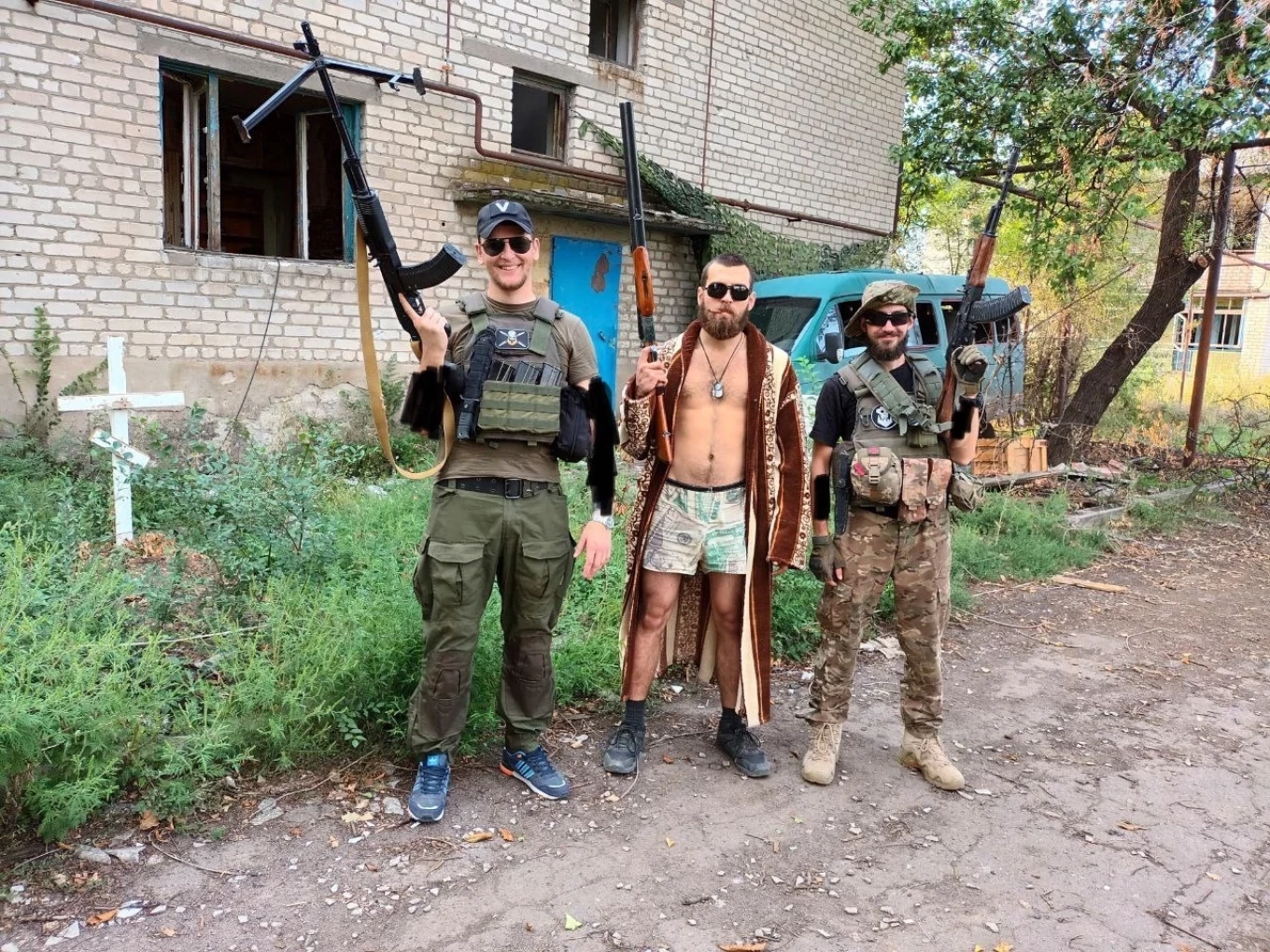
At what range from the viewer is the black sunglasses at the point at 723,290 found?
10.6 feet

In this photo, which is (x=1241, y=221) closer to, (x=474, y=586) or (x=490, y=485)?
(x=490, y=485)

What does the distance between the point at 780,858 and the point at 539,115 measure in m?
8.76

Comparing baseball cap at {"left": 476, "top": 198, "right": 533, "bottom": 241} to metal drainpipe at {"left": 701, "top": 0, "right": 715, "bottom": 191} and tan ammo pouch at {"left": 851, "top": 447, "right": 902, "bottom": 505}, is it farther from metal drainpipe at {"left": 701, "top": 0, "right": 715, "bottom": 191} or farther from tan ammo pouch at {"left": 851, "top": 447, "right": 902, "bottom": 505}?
metal drainpipe at {"left": 701, "top": 0, "right": 715, "bottom": 191}

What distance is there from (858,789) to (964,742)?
2.48 ft

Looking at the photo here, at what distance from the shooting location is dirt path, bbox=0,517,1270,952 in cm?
248

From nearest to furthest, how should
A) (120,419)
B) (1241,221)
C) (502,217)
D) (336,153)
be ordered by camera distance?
(502,217) → (120,419) → (336,153) → (1241,221)

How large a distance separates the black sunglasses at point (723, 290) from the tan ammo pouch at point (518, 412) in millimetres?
709

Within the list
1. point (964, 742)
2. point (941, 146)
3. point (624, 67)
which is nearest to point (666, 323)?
point (624, 67)

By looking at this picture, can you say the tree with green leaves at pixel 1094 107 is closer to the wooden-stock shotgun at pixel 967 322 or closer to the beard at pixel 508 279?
the wooden-stock shotgun at pixel 967 322

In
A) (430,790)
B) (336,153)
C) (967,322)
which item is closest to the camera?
(430,790)

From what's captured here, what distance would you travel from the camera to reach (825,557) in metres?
3.46

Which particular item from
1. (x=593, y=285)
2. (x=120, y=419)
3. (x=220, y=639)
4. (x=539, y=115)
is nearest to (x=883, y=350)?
(x=220, y=639)

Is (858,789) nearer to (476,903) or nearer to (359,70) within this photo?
(476,903)

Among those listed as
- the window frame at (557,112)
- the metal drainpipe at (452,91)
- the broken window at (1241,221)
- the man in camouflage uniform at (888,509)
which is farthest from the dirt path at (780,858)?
the broken window at (1241,221)
